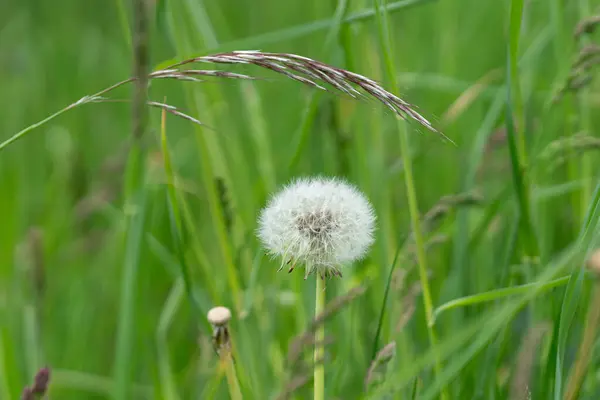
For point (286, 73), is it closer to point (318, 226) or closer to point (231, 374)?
Answer: point (318, 226)

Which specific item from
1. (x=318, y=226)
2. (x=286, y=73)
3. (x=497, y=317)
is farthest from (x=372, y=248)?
(x=497, y=317)

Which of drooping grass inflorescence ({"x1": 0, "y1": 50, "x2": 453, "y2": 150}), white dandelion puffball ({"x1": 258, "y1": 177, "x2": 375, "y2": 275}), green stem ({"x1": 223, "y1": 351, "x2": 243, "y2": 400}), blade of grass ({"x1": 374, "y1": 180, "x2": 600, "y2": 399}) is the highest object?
drooping grass inflorescence ({"x1": 0, "y1": 50, "x2": 453, "y2": 150})

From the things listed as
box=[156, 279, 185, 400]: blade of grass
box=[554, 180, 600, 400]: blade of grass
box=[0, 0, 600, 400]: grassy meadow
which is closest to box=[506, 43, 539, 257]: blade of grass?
box=[0, 0, 600, 400]: grassy meadow

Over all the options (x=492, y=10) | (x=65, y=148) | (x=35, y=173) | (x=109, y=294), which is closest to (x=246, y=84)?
(x=109, y=294)

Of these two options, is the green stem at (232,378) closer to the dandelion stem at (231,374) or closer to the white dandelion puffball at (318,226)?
the dandelion stem at (231,374)

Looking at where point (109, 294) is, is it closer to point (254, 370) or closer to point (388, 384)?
point (254, 370)

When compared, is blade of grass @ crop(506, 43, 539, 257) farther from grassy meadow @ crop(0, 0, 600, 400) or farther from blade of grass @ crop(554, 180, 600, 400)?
blade of grass @ crop(554, 180, 600, 400)
